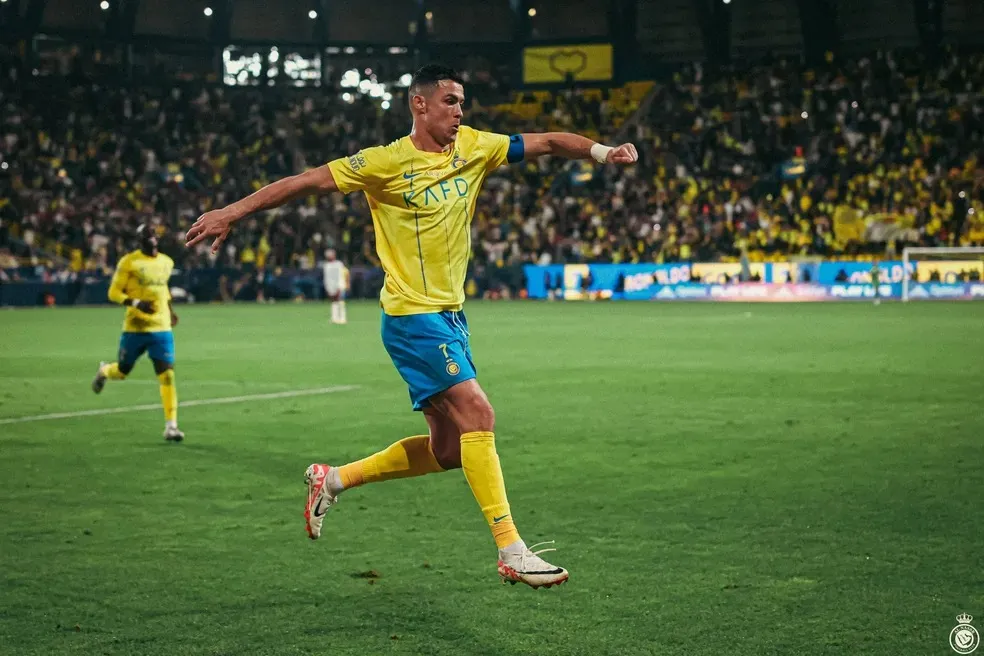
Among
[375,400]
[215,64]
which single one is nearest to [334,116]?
[215,64]

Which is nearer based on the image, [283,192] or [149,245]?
[283,192]

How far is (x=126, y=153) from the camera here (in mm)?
50625

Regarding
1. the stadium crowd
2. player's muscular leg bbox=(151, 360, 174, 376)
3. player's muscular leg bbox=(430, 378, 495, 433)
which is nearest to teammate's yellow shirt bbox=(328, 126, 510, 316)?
player's muscular leg bbox=(430, 378, 495, 433)

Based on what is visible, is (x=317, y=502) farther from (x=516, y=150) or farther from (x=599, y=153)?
(x=599, y=153)

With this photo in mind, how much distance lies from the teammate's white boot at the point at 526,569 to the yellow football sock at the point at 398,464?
38.3 inches

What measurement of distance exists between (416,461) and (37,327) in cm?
A: 2572

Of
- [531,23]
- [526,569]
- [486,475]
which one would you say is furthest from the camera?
[531,23]

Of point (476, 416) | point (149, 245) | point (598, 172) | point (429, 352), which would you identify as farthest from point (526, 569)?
point (598, 172)

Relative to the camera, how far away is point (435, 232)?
6.16 metres

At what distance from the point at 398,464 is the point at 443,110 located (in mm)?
1874

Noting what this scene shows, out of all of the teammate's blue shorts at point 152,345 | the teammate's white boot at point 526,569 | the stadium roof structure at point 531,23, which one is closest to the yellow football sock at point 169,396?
the teammate's blue shorts at point 152,345

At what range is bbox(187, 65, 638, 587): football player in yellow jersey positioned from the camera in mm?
5859

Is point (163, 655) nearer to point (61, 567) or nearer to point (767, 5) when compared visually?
point (61, 567)

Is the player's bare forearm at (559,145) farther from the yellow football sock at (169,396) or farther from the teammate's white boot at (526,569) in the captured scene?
the yellow football sock at (169,396)
